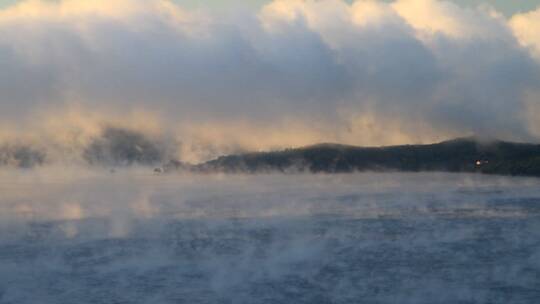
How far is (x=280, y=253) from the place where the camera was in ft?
54.3

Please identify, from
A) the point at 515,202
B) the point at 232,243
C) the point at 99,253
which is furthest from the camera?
the point at 515,202

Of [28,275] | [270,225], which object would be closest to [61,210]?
[270,225]

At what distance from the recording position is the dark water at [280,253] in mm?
12992

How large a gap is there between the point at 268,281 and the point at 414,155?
153 feet

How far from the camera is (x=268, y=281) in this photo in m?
13.8

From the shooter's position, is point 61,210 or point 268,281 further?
point 61,210

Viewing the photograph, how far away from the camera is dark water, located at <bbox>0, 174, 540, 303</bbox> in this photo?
13.0m

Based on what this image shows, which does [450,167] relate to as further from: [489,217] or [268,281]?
[268,281]

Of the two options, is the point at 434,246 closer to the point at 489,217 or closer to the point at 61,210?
the point at 489,217

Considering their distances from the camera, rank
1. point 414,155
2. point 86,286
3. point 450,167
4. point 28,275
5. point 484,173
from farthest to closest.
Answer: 1. point 414,155
2. point 450,167
3. point 484,173
4. point 28,275
5. point 86,286

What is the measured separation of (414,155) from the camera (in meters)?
59.0

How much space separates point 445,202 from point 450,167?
28766 millimetres

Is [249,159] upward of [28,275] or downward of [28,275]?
upward

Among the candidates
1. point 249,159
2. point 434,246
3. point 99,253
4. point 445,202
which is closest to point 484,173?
point 249,159
